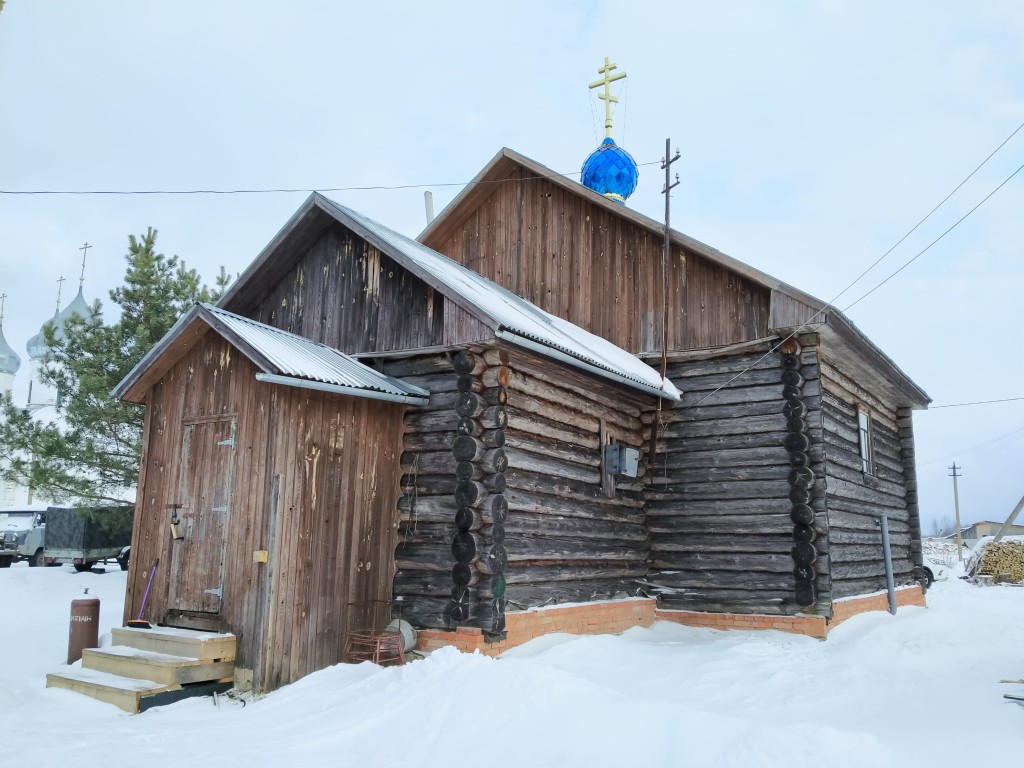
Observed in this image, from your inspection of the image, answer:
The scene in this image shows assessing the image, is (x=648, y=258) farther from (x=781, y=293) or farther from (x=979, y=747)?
(x=979, y=747)

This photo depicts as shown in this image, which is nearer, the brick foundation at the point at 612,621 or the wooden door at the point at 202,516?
the wooden door at the point at 202,516

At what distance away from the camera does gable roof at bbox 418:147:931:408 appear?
38.2ft

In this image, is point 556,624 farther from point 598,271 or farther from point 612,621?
point 598,271

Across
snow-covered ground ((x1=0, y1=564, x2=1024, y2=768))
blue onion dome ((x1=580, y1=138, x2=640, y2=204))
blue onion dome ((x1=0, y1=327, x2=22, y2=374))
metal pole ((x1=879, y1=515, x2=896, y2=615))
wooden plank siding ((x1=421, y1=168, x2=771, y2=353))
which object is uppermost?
blue onion dome ((x1=0, y1=327, x2=22, y2=374))

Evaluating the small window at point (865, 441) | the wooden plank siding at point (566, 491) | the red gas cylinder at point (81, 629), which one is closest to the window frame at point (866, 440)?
the small window at point (865, 441)

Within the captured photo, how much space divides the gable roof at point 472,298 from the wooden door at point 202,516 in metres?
2.85

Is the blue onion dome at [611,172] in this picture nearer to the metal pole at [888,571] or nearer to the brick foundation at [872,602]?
the metal pole at [888,571]

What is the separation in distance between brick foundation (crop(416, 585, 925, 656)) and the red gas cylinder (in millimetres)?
3733

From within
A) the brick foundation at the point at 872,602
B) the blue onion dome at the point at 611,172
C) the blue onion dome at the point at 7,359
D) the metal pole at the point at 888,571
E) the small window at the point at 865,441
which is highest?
the blue onion dome at the point at 7,359

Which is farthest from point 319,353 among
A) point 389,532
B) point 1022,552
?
point 1022,552

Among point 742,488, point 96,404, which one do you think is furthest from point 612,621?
point 96,404

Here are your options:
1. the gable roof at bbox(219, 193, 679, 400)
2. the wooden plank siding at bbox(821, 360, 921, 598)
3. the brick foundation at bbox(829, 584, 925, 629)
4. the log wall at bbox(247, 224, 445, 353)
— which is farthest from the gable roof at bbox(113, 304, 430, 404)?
the brick foundation at bbox(829, 584, 925, 629)

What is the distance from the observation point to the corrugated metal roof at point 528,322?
31.3 ft

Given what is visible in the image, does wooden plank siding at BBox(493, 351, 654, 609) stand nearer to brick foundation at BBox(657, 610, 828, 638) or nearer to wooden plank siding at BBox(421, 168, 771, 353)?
brick foundation at BBox(657, 610, 828, 638)
